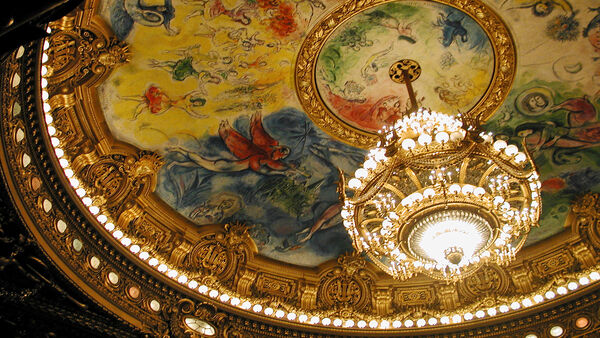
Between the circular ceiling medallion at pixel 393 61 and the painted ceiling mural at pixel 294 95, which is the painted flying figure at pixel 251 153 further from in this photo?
the circular ceiling medallion at pixel 393 61

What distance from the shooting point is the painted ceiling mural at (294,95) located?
11.0 meters

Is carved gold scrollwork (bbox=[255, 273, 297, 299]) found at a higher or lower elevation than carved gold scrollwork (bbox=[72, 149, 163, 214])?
lower

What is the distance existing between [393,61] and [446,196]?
12.8ft

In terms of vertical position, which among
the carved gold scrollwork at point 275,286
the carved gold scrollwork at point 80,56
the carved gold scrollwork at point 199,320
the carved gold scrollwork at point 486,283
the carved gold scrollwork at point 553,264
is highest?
the carved gold scrollwork at point 80,56

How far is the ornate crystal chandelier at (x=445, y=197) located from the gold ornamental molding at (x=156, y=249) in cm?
301

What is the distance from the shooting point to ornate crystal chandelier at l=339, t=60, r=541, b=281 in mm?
9297

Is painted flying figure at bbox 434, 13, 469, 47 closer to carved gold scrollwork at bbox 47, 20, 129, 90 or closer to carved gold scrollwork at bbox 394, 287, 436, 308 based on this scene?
carved gold scrollwork at bbox 394, 287, 436, 308

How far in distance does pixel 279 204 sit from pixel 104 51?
5224mm

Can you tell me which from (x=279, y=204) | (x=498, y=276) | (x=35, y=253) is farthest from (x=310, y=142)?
(x=35, y=253)

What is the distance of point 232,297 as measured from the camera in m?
12.2

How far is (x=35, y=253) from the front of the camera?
875 centimetres

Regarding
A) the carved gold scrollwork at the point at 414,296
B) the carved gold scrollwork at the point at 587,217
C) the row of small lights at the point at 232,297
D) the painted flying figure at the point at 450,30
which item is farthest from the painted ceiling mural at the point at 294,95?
the carved gold scrollwork at the point at 414,296

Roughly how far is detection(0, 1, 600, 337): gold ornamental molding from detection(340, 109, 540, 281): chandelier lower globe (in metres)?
3.07

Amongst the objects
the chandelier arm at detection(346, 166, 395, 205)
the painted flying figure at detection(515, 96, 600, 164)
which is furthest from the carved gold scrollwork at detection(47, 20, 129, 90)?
the painted flying figure at detection(515, 96, 600, 164)
